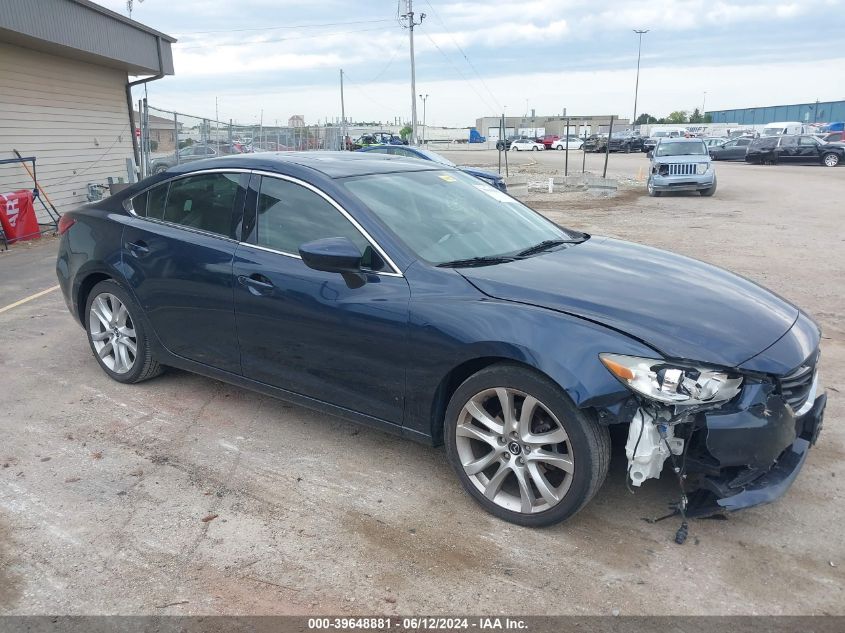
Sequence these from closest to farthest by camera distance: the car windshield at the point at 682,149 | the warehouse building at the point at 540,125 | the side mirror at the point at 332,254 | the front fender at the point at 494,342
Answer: the front fender at the point at 494,342, the side mirror at the point at 332,254, the car windshield at the point at 682,149, the warehouse building at the point at 540,125

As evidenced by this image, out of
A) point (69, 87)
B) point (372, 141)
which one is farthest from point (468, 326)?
point (372, 141)

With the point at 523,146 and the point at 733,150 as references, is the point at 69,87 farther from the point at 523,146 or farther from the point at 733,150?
the point at 523,146

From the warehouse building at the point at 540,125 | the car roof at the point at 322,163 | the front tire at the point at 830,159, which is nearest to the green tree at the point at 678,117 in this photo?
the warehouse building at the point at 540,125

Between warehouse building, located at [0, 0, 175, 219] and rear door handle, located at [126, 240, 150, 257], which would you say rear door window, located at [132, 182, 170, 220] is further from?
warehouse building, located at [0, 0, 175, 219]

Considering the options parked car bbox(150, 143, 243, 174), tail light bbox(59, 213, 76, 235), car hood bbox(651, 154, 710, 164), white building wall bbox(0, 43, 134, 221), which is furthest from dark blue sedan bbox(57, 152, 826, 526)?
car hood bbox(651, 154, 710, 164)

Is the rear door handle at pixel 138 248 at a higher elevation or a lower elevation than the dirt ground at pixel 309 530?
higher

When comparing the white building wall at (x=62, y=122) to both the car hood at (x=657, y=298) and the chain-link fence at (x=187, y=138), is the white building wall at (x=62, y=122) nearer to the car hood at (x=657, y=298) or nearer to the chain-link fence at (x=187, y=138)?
the chain-link fence at (x=187, y=138)

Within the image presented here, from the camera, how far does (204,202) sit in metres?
4.42

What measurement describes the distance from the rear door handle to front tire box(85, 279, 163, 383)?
12.1 inches

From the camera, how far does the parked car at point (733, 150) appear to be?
39.5 metres

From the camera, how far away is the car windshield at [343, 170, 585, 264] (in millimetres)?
3777

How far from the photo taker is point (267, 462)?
12.9ft

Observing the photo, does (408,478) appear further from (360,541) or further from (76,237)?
(76,237)

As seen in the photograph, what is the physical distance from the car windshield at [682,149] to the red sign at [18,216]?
17.2 m
